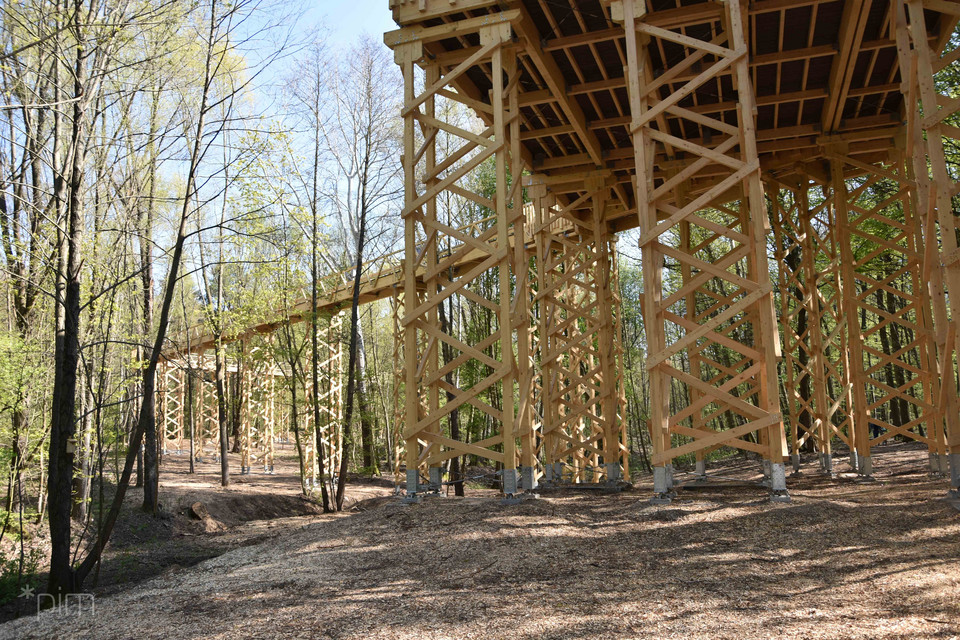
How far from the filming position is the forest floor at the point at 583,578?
13.5 feet

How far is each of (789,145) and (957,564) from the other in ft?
32.6

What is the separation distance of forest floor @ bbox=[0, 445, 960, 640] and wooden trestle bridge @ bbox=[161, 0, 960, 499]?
1.05 m

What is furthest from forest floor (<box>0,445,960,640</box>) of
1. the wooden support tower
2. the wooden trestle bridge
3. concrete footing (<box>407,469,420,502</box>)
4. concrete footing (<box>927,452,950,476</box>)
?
concrete footing (<box>927,452,950,476</box>)

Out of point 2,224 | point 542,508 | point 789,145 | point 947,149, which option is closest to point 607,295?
point 789,145

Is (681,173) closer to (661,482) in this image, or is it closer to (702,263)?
(702,263)

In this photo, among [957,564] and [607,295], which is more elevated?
[607,295]

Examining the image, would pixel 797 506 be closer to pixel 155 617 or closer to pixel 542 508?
pixel 542 508

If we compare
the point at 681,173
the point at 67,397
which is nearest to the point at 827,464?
the point at 681,173

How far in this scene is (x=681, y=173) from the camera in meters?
7.80

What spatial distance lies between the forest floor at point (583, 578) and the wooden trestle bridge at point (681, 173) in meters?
1.05

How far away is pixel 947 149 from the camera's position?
16.3 m

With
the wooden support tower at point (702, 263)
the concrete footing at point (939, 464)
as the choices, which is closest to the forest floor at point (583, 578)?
the wooden support tower at point (702, 263)

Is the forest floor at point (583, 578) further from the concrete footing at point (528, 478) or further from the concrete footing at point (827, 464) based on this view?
the concrete footing at point (827, 464)

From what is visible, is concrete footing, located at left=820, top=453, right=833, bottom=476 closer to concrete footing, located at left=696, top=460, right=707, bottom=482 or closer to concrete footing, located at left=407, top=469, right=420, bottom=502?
concrete footing, located at left=696, top=460, right=707, bottom=482
